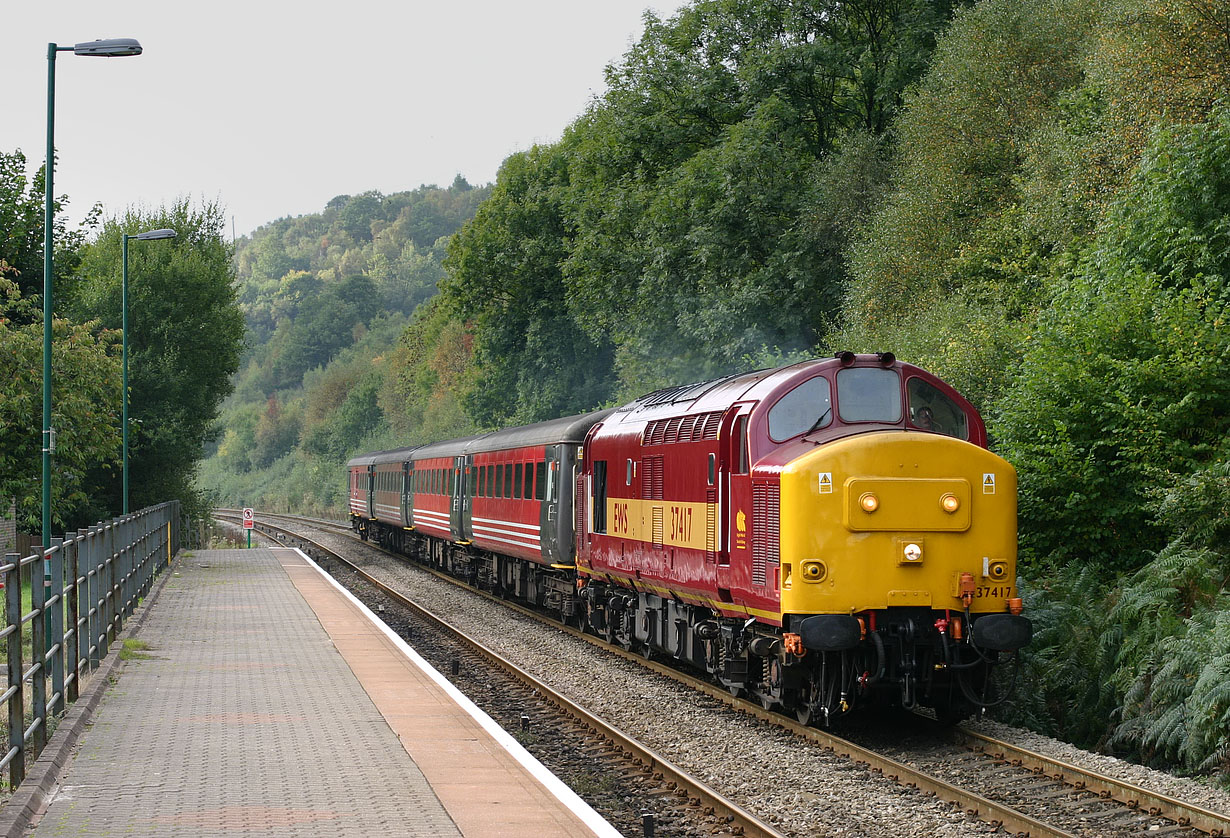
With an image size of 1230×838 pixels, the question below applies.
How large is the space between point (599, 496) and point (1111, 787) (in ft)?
31.8

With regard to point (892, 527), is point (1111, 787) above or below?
below

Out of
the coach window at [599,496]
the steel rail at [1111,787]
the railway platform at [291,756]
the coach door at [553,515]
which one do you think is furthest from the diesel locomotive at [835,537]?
the coach door at [553,515]

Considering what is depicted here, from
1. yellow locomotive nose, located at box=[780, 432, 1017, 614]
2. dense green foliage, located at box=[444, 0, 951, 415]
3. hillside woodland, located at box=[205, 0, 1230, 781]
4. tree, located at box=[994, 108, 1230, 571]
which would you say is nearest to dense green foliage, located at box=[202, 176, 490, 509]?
hillside woodland, located at box=[205, 0, 1230, 781]

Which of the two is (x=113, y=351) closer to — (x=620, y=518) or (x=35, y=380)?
(x=35, y=380)

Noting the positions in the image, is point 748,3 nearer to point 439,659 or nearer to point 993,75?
point 993,75

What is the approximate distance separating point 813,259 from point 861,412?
25799 mm

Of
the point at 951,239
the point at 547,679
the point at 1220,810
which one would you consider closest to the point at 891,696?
the point at 1220,810

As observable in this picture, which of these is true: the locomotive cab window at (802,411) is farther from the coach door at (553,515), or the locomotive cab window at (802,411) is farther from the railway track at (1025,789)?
the coach door at (553,515)

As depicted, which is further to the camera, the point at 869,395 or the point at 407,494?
the point at 407,494

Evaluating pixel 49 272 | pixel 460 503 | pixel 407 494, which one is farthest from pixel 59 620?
pixel 407 494

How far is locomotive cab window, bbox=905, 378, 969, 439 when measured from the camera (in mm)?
12391

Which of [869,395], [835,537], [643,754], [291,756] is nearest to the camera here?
[291,756]

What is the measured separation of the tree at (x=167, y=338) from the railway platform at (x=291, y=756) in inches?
1048

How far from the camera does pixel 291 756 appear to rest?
969cm
